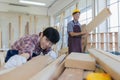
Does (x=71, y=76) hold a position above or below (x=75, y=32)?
below

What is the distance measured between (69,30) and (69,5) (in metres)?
3.13

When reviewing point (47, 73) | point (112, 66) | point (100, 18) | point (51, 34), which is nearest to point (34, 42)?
point (51, 34)

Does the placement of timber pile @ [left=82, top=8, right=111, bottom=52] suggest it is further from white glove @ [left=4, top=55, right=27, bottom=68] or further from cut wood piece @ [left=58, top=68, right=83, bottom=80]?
cut wood piece @ [left=58, top=68, right=83, bottom=80]

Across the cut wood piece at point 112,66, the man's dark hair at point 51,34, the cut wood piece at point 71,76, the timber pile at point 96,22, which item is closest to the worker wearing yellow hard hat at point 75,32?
the timber pile at point 96,22

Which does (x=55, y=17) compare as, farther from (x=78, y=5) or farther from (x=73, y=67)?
(x=73, y=67)

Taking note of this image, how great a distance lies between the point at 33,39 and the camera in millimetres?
2080

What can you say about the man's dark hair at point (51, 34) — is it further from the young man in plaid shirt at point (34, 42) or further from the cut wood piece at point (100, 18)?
the cut wood piece at point (100, 18)

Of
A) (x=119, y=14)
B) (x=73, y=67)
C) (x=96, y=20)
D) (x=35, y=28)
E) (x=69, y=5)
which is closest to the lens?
(x=73, y=67)

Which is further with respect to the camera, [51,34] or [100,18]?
[100,18]

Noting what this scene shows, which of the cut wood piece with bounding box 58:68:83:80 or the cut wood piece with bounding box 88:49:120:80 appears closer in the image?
the cut wood piece with bounding box 88:49:120:80

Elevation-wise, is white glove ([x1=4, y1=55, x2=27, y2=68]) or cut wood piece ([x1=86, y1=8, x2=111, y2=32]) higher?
cut wood piece ([x1=86, y1=8, x2=111, y2=32])

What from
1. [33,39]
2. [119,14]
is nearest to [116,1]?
[119,14]

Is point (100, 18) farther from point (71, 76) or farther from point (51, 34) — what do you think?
point (71, 76)


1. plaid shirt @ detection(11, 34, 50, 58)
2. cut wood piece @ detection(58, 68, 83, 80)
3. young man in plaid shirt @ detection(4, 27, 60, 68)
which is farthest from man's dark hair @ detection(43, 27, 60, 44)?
cut wood piece @ detection(58, 68, 83, 80)
